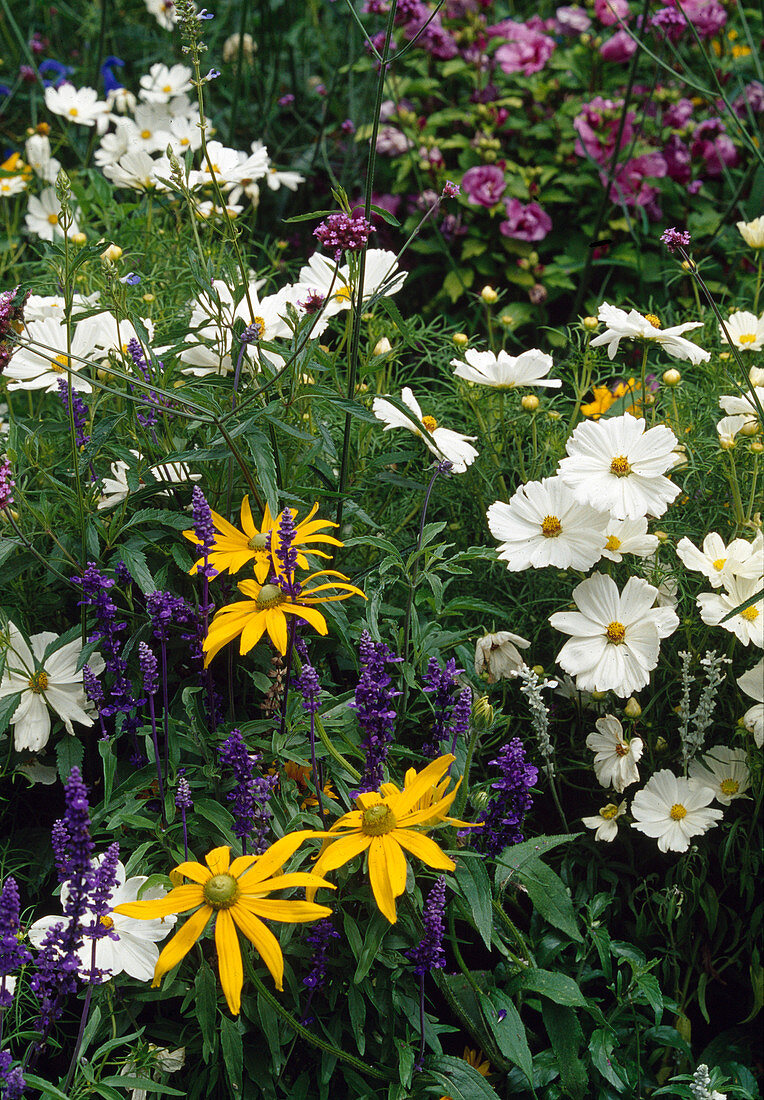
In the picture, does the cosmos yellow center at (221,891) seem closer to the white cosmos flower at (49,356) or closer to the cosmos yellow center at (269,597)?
the cosmos yellow center at (269,597)

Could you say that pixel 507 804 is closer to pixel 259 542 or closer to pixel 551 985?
pixel 551 985

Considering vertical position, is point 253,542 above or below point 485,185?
below

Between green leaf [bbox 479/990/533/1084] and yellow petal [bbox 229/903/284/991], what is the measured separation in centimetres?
33

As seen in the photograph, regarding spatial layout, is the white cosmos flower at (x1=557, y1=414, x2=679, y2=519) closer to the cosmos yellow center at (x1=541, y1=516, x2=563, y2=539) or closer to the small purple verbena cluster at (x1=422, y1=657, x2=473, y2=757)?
the cosmos yellow center at (x1=541, y1=516, x2=563, y2=539)

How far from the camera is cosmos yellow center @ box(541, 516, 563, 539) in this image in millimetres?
1340

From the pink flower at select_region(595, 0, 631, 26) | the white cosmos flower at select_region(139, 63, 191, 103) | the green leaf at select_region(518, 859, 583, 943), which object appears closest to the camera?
the green leaf at select_region(518, 859, 583, 943)

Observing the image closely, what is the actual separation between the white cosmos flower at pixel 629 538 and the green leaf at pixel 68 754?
0.68m

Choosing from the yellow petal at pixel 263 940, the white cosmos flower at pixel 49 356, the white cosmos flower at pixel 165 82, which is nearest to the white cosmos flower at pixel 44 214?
the white cosmos flower at pixel 165 82

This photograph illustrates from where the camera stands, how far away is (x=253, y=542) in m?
1.16

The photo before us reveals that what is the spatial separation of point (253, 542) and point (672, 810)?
63 centimetres

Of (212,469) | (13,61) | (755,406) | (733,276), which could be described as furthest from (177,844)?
(13,61)

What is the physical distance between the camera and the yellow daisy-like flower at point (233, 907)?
90 centimetres

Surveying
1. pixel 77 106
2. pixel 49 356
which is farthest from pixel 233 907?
pixel 77 106

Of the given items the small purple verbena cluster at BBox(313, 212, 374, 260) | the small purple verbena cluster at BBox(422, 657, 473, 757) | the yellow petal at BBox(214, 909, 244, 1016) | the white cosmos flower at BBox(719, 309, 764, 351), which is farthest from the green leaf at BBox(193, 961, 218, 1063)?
the white cosmos flower at BBox(719, 309, 764, 351)
